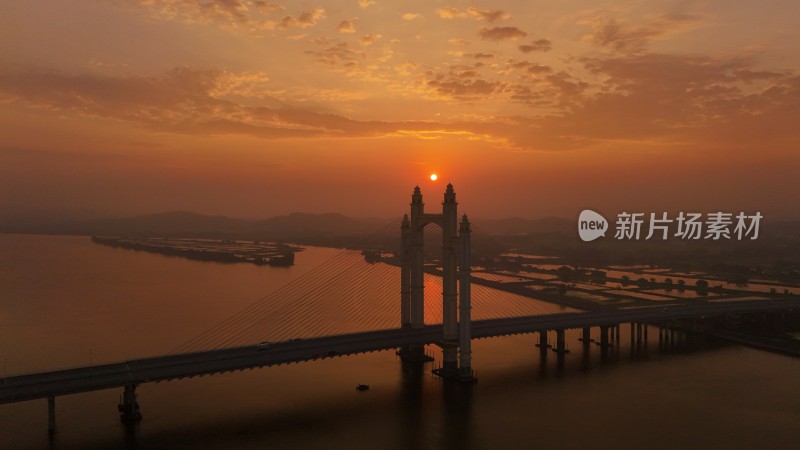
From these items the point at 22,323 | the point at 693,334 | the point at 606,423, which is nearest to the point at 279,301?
A: the point at 22,323

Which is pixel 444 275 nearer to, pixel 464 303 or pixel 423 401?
pixel 464 303

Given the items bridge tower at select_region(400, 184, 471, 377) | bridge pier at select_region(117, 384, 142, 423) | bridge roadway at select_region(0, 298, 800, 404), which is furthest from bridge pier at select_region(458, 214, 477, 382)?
bridge pier at select_region(117, 384, 142, 423)

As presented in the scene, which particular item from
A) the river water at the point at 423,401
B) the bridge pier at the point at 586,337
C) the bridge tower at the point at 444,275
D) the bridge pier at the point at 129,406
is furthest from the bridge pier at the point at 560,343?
the bridge pier at the point at 129,406

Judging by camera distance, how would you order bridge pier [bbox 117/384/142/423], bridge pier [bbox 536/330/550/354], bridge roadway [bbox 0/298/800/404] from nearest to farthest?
bridge roadway [bbox 0/298/800/404], bridge pier [bbox 117/384/142/423], bridge pier [bbox 536/330/550/354]

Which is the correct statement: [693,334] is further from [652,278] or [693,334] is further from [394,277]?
[394,277]

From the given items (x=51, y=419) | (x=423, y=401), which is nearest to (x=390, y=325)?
(x=423, y=401)

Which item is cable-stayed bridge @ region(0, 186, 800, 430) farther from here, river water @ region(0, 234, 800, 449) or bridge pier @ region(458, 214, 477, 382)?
river water @ region(0, 234, 800, 449)
